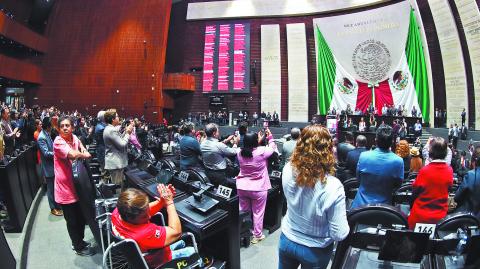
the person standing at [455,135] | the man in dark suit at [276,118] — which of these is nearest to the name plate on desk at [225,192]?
the person standing at [455,135]

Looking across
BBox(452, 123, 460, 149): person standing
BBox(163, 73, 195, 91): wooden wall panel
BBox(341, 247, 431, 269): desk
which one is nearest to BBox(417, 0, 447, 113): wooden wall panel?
BBox(452, 123, 460, 149): person standing

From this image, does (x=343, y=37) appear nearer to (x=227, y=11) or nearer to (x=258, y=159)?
(x=227, y=11)

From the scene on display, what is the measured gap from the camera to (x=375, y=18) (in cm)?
1650

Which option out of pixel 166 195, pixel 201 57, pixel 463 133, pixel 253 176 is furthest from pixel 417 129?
pixel 166 195

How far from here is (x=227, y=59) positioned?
64.0ft

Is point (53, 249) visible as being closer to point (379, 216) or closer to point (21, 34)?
point (379, 216)

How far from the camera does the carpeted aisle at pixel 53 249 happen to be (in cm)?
300

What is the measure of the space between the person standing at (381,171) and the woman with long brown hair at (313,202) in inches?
43.5

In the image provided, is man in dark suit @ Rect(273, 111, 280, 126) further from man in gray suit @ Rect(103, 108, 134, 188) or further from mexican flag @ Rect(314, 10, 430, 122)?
man in gray suit @ Rect(103, 108, 134, 188)

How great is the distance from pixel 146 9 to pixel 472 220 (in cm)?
2058

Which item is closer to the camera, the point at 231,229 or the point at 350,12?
the point at 231,229

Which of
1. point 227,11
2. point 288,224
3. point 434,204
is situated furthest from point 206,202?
point 227,11

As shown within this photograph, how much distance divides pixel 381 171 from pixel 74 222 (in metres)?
2.77

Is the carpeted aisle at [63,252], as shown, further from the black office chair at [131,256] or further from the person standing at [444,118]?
the person standing at [444,118]
